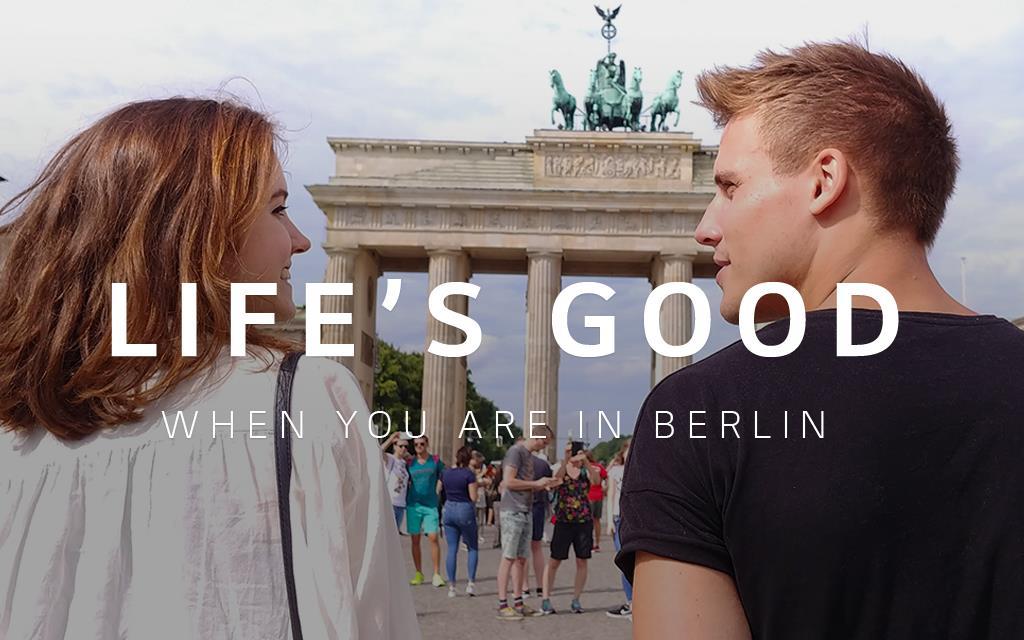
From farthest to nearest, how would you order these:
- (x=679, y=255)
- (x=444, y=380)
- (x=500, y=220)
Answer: (x=500, y=220)
(x=679, y=255)
(x=444, y=380)

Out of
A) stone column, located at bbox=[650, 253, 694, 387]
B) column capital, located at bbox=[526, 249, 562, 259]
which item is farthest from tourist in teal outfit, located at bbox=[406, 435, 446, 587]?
column capital, located at bbox=[526, 249, 562, 259]

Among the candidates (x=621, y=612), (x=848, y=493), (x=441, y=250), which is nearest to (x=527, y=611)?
(x=621, y=612)

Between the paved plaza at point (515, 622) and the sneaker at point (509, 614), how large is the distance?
0.10 m

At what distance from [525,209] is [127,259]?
150 ft

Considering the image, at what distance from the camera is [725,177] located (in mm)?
2170

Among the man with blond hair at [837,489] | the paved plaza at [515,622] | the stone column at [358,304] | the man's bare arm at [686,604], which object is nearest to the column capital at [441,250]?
the stone column at [358,304]

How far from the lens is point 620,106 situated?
51.7 meters

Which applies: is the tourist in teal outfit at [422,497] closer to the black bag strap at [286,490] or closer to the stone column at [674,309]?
the black bag strap at [286,490]

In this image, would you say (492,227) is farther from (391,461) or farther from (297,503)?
(297,503)

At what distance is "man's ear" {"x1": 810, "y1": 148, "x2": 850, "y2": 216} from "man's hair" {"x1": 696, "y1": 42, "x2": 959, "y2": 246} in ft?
0.06

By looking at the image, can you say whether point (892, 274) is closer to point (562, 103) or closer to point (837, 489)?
point (837, 489)

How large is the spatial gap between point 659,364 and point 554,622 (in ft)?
118

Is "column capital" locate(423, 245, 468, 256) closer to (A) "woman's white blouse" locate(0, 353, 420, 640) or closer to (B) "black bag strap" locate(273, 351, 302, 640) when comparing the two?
(A) "woman's white blouse" locate(0, 353, 420, 640)

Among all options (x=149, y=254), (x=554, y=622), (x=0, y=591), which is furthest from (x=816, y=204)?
(x=554, y=622)
